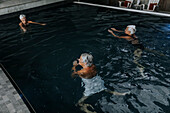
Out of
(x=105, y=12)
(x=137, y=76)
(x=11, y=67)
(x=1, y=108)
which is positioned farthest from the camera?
(x=105, y=12)

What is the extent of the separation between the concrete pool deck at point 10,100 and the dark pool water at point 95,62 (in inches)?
13.2

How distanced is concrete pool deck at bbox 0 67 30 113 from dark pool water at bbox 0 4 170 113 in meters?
0.33

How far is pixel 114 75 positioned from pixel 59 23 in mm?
5817

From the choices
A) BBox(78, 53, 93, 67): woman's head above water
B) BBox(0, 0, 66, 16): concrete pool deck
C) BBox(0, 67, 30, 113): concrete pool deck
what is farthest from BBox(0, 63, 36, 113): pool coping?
BBox(0, 0, 66, 16): concrete pool deck

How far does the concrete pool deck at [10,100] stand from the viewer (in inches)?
135

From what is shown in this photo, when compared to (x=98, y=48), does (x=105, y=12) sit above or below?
above

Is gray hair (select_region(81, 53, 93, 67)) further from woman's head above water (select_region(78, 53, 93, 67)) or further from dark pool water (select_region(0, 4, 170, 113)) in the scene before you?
dark pool water (select_region(0, 4, 170, 113))

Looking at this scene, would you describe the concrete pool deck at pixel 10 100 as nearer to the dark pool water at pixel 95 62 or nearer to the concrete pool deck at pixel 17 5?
the dark pool water at pixel 95 62

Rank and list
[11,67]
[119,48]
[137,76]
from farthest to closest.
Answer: [119,48], [11,67], [137,76]

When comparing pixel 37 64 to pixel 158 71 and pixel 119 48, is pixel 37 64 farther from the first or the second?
pixel 158 71

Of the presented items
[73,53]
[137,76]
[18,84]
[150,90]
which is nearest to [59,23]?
[73,53]

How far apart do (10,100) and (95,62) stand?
2883mm

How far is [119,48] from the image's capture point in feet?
19.4

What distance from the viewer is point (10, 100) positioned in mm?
3691
